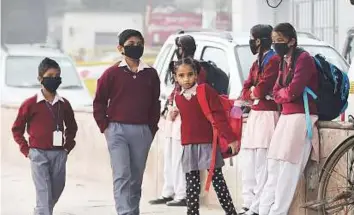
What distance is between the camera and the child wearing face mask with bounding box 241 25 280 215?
8.66m

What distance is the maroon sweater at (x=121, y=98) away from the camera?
327 inches

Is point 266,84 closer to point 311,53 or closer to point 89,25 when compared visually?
point 311,53

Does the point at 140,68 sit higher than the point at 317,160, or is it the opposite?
the point at 140,68

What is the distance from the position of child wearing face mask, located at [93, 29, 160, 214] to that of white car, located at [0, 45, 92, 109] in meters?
9.28

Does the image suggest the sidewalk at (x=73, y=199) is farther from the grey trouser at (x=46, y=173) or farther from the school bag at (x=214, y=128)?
the grey trouser at (x=46, y=173)

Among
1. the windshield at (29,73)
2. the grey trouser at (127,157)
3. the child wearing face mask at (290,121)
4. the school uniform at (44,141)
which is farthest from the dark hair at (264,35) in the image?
the windshield at (29,73)

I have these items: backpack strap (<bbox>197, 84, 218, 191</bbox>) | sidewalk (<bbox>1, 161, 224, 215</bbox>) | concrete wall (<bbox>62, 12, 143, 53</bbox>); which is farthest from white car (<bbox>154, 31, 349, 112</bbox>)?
concrete wall (<bbox>62, 12, 143, 53</bbox>)

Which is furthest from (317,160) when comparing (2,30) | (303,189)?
(2,30)

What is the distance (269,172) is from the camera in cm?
843

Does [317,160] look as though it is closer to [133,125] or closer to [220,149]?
[220,149]

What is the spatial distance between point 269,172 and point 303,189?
0.33 m

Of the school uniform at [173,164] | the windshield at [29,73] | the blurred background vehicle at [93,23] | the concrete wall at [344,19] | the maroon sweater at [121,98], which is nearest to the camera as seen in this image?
the maroon sweater at [121,98]

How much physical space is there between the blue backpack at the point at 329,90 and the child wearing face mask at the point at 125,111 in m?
1.31

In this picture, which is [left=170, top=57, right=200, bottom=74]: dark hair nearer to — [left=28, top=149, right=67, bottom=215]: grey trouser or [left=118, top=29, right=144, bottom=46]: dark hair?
[left=118, top=29, right=144, bottom=46]: dark hair
